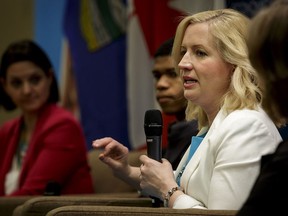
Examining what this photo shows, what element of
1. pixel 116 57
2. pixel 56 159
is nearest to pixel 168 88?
pixel 56 159

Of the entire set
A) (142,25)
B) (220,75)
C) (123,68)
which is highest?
(220,75)

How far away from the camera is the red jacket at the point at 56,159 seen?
391 cm

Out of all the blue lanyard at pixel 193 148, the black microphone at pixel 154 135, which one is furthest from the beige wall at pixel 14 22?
the black microphone at pixel 154 135

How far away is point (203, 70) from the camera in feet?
8.13

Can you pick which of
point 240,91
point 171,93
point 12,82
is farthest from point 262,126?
point 12,82

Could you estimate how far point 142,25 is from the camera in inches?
180

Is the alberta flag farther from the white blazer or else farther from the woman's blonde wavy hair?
the white blazer

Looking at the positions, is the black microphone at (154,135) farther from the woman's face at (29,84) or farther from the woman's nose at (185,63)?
the woman's face at (29,84)

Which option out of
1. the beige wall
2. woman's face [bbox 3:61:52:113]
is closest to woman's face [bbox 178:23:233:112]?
woman's face [bbox 3:61:52:113]

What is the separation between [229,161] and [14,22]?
13.5ft

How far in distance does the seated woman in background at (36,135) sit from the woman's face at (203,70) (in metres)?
1.56

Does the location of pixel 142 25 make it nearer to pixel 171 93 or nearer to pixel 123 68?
pixel 123 68

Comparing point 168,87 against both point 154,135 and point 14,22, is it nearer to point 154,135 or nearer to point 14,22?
point 154,135

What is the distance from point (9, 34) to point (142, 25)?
1.85m
